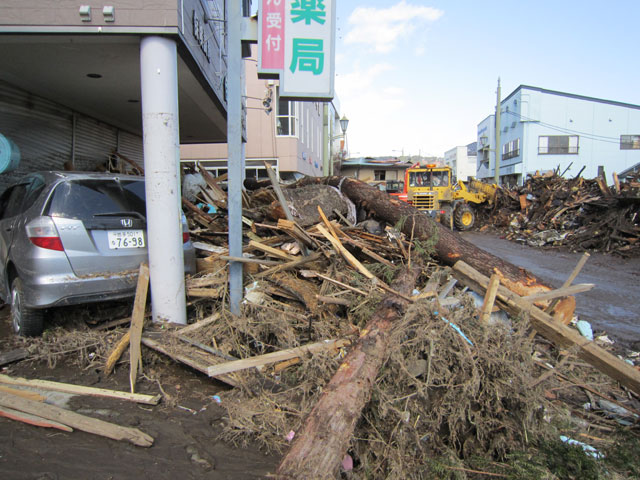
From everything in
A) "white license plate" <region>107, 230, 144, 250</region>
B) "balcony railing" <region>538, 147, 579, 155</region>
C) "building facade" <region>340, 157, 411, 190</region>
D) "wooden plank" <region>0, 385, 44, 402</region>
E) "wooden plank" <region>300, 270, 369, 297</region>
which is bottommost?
"wooden plank" <region>0, 385, 44, 402</region>

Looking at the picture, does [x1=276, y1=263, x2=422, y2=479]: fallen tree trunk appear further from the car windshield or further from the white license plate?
the car windshield

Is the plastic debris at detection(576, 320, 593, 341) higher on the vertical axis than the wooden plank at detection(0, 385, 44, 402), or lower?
lower

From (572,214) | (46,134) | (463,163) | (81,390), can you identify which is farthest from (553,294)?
(463,163)

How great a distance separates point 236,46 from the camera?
4246mm

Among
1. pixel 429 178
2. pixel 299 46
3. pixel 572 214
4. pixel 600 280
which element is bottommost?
pixel 600 280

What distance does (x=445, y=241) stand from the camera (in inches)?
218

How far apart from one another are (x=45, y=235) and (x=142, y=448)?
239cm

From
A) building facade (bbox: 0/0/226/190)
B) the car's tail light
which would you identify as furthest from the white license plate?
building facade (bbox: 0/0/226/190)

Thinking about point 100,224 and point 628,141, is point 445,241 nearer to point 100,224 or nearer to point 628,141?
point 100,224

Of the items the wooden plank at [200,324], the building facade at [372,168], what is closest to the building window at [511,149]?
the building facade at [372,168]

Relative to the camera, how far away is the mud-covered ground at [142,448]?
Result: 234 centimetres

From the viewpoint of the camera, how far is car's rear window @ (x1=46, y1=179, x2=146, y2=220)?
3.88 meters

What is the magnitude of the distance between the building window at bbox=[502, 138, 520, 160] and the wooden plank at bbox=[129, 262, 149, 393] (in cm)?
4111

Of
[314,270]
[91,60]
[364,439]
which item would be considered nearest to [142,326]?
[314,270]
